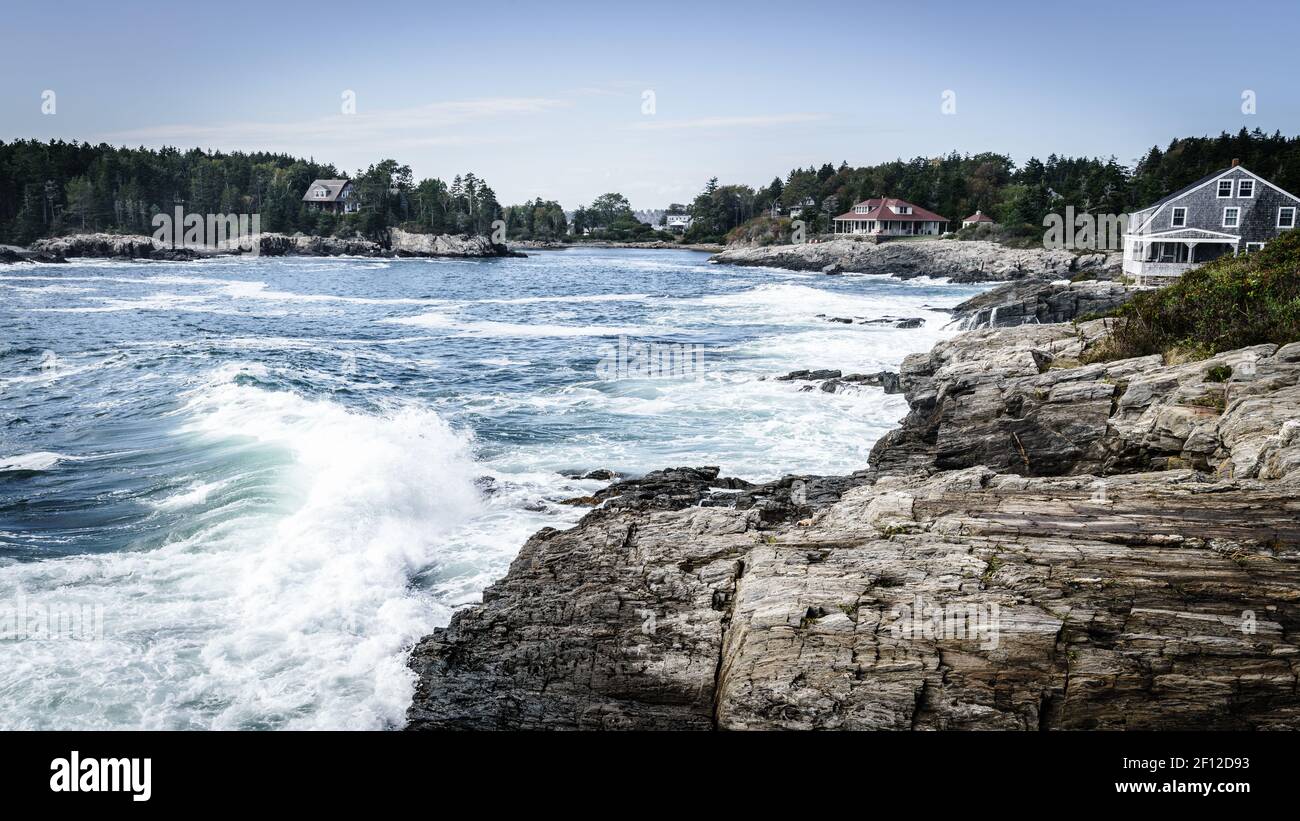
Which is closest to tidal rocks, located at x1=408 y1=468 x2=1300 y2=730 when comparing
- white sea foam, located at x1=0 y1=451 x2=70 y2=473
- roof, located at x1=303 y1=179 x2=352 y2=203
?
white sea foam, located at x1=0 y1=451 x2=70 y2=473

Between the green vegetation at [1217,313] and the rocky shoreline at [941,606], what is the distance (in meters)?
2.44

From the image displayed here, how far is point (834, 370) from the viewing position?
3067 cm

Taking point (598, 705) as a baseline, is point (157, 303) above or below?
above

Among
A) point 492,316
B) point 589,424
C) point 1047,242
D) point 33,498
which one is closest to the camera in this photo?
point 33,498

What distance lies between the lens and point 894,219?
115875mm

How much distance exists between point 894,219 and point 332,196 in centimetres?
10430

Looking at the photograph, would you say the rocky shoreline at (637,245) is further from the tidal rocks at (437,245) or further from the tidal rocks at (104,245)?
the tidal rocks at (104,245)

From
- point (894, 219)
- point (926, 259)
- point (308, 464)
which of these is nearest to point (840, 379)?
point (308, 464)

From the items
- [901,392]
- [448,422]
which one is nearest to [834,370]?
[901,392]

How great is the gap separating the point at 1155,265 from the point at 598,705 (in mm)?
49207

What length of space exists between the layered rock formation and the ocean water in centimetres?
3939

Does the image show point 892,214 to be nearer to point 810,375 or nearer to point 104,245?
point 810,375
